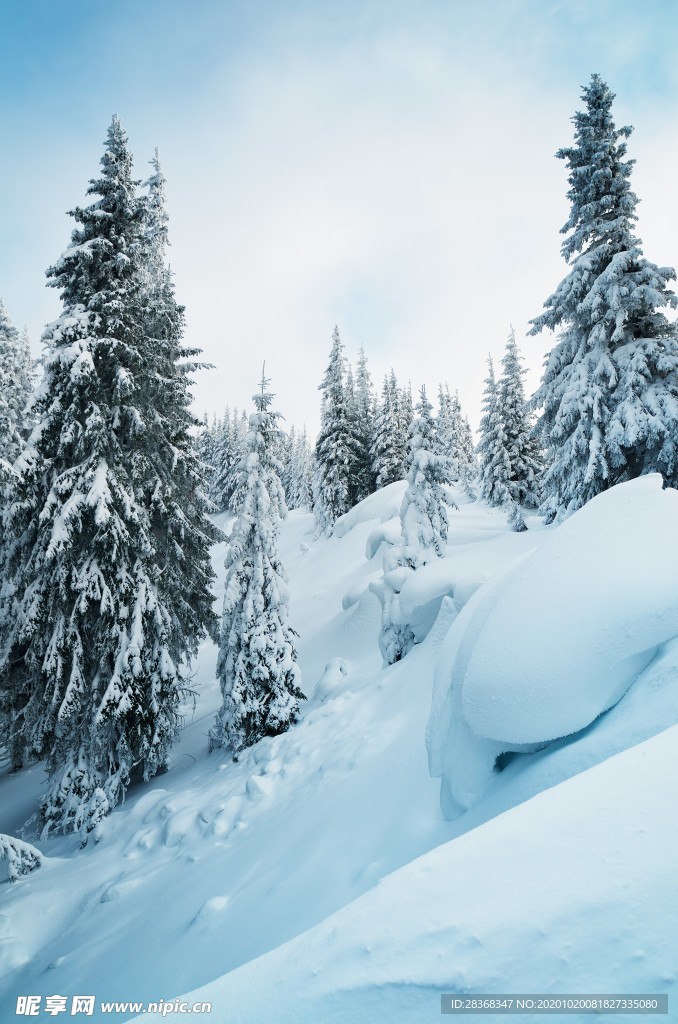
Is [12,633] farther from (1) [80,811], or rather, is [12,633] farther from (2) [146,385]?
(2) [146,385]

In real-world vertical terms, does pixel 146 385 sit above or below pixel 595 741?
above

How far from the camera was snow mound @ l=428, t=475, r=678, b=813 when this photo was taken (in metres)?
3.23

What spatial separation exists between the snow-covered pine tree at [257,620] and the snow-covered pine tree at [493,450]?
2042 centimetres

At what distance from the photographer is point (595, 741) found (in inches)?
120

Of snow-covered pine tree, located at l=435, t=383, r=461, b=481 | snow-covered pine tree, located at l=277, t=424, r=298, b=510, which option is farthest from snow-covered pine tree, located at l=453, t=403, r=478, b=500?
snow-covered pine tree, located at l=277, t=424, r=298, b=510

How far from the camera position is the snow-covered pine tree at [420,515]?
12.5 meters

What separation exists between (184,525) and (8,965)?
8183 millimetres

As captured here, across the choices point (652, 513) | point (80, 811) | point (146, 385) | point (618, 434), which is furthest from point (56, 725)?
point (618, 434)

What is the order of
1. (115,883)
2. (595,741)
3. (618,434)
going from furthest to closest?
(618,434), (115,883), (595,741)

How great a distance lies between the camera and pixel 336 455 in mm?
37562

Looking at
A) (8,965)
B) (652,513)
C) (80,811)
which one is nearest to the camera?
(652,513)

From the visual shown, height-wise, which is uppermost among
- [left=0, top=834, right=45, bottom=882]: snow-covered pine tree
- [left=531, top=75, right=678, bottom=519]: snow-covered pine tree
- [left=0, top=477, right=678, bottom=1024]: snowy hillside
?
[left=531, top=75, right=678, bottom=519]: snow-covered pine tree

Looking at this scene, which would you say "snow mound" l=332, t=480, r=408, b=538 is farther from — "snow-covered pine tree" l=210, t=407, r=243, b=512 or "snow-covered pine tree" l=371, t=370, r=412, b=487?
"snow-covered pine tree" l=210, t=407, r=243, b=512

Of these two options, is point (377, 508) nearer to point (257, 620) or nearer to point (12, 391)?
point (257, 620)
